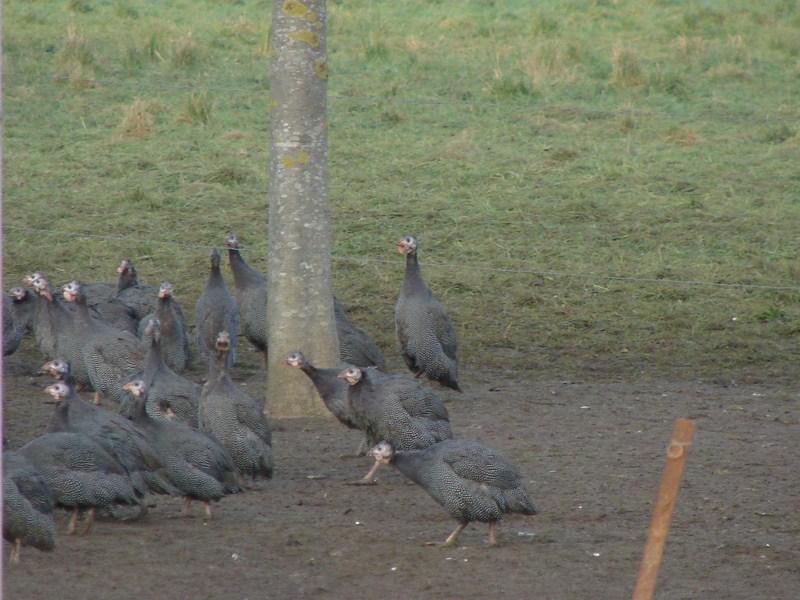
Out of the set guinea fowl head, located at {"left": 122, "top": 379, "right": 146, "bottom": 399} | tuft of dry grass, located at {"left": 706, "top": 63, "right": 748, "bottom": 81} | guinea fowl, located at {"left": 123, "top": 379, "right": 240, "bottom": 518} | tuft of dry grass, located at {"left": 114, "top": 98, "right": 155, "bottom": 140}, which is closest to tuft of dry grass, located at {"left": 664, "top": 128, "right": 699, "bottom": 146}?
tuft of dry grass, located at {"left": 706, "top": 63, "right": 748, "bottom": 81}

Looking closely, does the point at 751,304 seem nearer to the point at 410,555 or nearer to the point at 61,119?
the point at 410,555

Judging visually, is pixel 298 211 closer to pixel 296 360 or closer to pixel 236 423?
pixel 296 360

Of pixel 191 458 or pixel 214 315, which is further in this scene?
pixel 214 315

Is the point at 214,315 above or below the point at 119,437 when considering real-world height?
below

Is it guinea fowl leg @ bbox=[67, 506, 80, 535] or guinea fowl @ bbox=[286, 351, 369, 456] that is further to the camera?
guinea fowl @ bbox=[286, 351, 369, 456]

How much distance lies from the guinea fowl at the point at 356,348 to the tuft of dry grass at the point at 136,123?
642cm

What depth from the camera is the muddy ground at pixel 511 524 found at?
20.0ft

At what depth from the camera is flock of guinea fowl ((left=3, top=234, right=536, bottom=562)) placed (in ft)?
21.8

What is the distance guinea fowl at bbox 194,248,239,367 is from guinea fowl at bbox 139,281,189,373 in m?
0.14

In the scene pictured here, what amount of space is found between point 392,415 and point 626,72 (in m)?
10.9

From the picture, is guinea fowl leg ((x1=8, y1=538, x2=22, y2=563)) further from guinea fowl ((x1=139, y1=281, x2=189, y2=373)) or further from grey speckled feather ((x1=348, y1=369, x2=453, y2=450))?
guinea fowl ((x1=139, y1=281, x2=189, y2=373))

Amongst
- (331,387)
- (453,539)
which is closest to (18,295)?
(331,387)

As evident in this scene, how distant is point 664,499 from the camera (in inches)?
155

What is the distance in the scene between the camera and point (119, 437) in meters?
7.00
